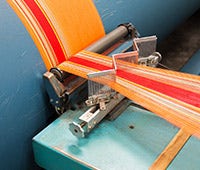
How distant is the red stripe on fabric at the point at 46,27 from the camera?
2.81 feet

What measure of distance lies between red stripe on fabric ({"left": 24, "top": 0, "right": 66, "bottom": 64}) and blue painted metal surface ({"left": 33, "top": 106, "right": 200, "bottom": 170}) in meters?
0.18

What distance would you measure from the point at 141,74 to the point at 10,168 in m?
0.42

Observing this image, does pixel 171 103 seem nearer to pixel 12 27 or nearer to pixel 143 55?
pixel 143 55

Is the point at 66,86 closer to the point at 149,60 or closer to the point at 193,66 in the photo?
the point at 149,60

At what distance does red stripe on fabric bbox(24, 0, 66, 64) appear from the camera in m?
0.86

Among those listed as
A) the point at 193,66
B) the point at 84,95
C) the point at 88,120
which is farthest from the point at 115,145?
the point at 193,66

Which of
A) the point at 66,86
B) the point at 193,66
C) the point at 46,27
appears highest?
the point at 46,27

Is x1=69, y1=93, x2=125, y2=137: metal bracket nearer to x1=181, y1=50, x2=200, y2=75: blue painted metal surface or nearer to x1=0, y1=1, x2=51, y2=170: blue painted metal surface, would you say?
x1=0, y1=1, x2=51, y2=170: blue painted metal surface

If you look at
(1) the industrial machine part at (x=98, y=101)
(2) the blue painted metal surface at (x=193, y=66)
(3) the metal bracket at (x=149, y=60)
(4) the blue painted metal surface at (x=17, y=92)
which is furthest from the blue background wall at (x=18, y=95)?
(2) the blue painted metal surface at (x=193, y=66)

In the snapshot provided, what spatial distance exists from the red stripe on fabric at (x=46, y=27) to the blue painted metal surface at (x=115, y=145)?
0.58 feet

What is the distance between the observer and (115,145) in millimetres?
757

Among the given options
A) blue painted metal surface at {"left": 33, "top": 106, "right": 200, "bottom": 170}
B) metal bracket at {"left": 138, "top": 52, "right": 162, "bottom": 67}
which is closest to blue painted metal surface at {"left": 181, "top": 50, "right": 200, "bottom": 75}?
metal bracket at {"left": 138, "top": 52, "right": 162, "bottom": 67}

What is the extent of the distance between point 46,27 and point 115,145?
371 mm

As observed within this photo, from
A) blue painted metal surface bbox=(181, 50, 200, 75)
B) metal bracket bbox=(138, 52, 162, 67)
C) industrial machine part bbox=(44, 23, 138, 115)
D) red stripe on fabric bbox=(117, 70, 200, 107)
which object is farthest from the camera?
blue painted metal surface bbox=(181, 50, 200, 75)
